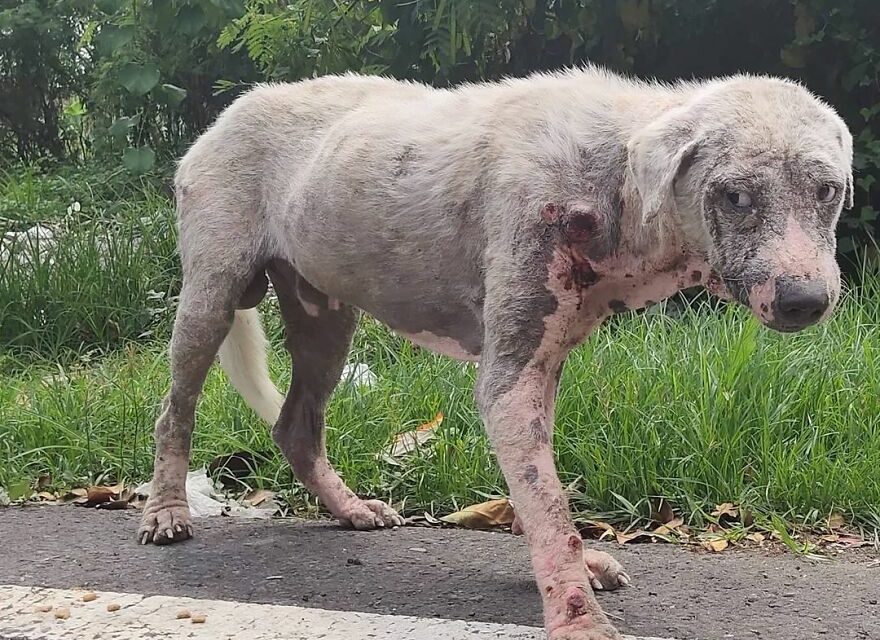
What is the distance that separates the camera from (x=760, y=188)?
2.39 metres

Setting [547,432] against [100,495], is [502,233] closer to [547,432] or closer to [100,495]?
[547,432]

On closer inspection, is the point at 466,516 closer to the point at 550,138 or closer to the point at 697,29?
the point at 550,138

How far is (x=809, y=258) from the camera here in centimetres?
235

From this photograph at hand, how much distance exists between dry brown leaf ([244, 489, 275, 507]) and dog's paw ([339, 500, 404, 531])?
1.88 feet

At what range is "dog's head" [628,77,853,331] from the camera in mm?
2350

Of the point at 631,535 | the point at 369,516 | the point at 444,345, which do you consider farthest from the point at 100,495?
the point at 631,535

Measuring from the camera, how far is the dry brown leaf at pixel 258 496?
4.41 metres

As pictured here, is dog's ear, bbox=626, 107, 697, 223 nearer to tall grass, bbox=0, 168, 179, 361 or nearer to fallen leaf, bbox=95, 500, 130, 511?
fallen leaf, bbox=95, 500, 130, 511

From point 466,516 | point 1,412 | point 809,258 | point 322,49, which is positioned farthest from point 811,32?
point 1,412

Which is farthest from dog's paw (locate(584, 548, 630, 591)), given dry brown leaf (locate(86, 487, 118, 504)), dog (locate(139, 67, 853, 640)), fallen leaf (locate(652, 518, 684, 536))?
dry brown leaf (locate(86, 487, 118, 504))

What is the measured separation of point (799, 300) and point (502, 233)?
2.72 ft

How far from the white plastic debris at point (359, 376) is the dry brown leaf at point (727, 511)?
1772mm

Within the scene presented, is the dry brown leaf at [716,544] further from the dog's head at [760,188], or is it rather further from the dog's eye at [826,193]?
the dog's eye at [826,193]

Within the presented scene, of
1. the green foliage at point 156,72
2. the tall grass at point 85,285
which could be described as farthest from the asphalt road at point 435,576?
the green foliage at point 156,72
